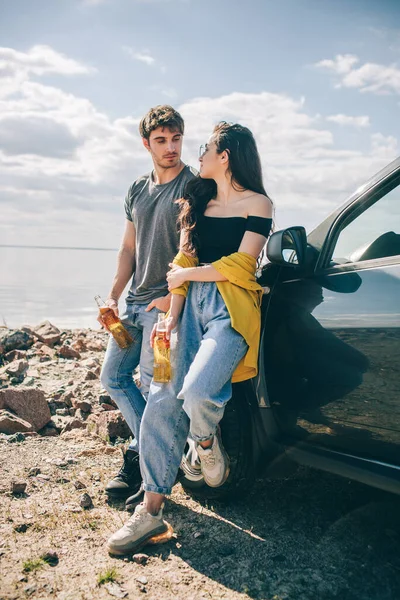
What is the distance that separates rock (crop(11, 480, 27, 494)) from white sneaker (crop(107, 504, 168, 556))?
791 millimetres

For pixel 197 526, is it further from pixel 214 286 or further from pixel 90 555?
pixel 214 286

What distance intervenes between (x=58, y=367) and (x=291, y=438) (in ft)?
12.6

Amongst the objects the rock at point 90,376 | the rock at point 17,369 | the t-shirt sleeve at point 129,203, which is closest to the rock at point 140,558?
the t-shirt sleeve at point 129,203

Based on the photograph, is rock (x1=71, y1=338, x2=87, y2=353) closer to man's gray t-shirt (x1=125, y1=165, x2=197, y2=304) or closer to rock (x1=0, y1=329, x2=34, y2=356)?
rock (x1=0, y1=329, x2=34, y2=356)

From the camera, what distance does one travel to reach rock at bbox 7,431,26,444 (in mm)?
4184

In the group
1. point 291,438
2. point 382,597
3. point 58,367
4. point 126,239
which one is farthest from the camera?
point 58,367

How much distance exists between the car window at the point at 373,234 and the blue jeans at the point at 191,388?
0.63 meters

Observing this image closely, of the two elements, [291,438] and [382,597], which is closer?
[382,597]

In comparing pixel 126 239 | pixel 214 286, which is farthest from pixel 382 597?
pixel 126 239

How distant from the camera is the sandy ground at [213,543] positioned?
2.56 metres

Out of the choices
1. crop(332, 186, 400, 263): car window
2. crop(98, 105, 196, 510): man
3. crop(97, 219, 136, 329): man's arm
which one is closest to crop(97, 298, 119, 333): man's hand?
crop(98, 105, 196, 510): man

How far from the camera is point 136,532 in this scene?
284 cm

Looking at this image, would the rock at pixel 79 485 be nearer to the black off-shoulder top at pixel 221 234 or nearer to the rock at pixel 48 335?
the black off-shoulder top at pixel 221 234

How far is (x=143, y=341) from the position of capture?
3488 mm
